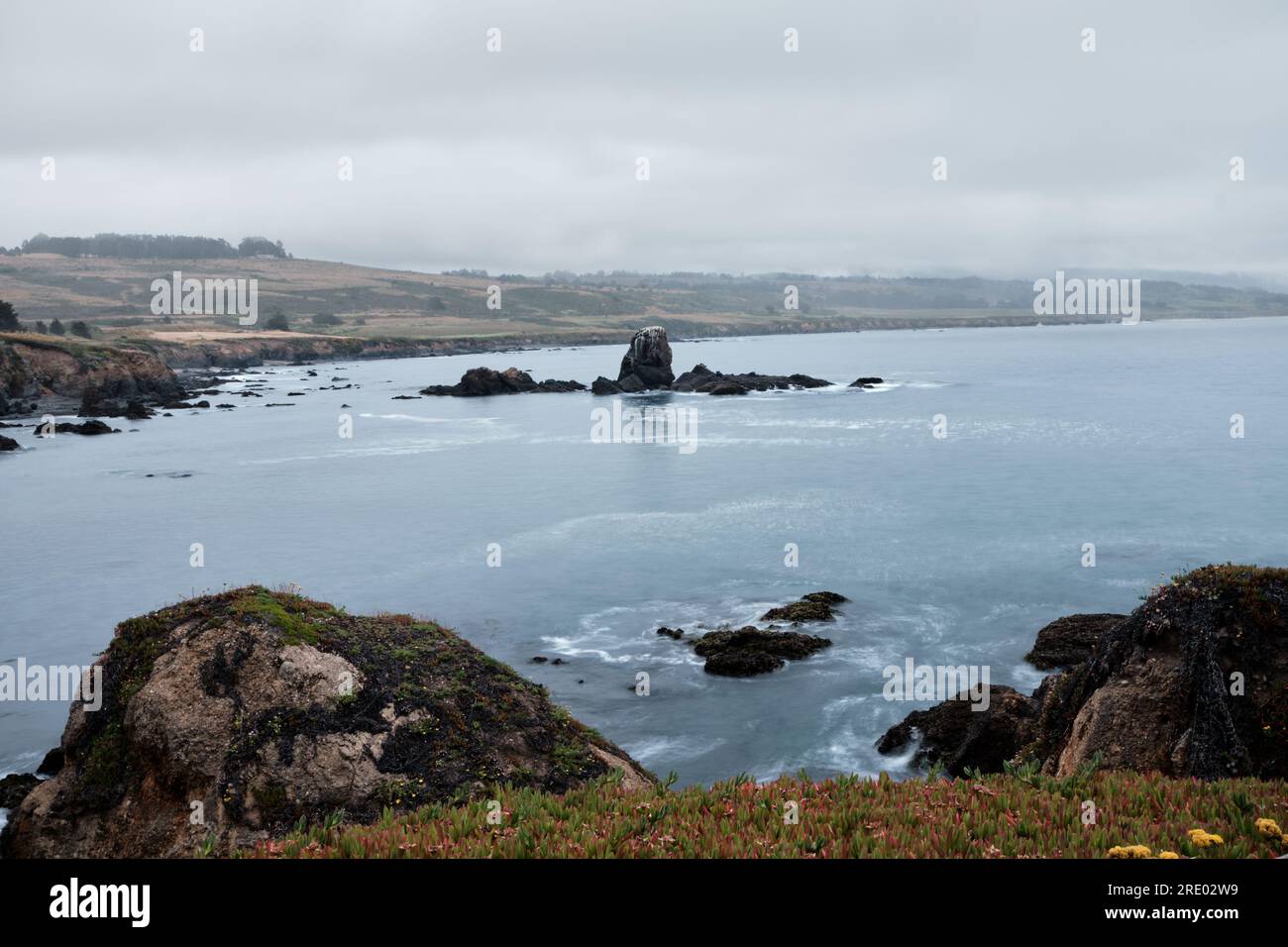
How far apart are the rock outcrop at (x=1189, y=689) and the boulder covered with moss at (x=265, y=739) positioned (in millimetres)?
7520

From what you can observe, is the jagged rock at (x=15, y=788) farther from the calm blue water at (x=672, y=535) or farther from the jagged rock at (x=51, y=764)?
the calm blue water at (x=672, y=535)

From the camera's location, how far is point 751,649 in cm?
3173

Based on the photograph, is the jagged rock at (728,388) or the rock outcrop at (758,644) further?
the jagged rock at (728,388)

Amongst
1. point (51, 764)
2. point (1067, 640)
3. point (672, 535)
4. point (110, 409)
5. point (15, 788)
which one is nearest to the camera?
point (15, 788)

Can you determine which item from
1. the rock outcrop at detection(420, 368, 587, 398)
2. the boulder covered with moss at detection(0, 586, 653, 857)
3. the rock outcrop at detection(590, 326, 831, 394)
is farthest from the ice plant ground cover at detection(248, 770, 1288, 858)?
the rock outcrop at detection(420, 368, 587, 398)

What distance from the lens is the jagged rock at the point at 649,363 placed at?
13450 centimetres

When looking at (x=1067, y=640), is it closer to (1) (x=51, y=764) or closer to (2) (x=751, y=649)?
(2) (x=751, y=649)

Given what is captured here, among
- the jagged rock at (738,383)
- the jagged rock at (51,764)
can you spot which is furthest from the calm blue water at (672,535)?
the jagged rock at (738,383)

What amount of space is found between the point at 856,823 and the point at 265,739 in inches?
390

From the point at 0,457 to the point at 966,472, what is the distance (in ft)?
237

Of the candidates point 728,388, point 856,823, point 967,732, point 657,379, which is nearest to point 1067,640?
point 967,732

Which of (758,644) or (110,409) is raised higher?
(110,409)
